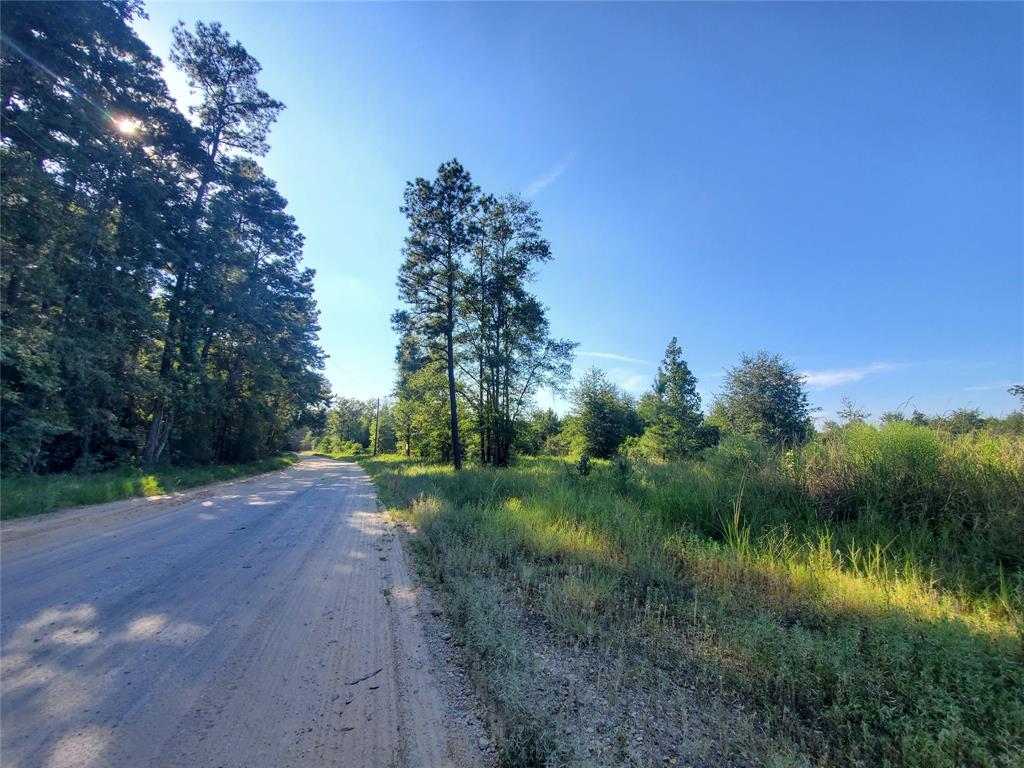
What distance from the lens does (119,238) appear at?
13.6 meters

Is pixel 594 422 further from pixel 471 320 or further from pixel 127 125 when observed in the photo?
pixel 127 125

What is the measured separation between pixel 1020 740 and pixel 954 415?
279 inches

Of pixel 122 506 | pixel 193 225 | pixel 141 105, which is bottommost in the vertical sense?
pixel 122 506

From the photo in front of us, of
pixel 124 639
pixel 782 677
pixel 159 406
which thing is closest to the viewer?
pixel 782 677

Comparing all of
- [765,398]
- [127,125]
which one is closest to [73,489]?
[127,125]

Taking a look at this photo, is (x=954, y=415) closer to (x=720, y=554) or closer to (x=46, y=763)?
(x=720, y=554)

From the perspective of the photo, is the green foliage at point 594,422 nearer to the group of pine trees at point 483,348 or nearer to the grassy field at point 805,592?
the group of pine trees at point 483,348

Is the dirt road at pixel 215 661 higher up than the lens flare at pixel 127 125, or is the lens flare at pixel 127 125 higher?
the lens flare at pixel 127 125

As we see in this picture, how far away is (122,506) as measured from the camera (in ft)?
29.5

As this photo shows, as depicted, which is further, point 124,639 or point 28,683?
point 124,639

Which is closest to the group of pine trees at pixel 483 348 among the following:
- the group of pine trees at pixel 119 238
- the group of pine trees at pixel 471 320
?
the group of pine trees at pixel 471 320

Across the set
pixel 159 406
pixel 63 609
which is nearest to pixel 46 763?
pixel 63 609

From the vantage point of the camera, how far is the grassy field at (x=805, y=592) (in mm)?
2035

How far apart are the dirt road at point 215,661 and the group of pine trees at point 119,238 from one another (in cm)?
973
